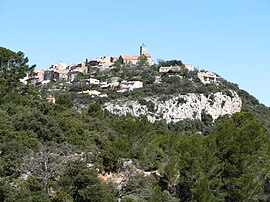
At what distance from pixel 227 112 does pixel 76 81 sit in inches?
992

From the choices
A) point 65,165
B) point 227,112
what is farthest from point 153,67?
point 65,165

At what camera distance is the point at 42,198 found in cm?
1767

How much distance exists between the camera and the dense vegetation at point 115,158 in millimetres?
19234

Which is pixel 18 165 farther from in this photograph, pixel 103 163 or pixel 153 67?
pixel 153 67

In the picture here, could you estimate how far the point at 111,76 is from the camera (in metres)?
73.6

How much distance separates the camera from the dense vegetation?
19.2 m

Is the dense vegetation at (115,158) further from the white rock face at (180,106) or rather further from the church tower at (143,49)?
the church tower at (143,49)

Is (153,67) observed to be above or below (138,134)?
above

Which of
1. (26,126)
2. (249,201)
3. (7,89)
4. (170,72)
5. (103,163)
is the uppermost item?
(170,72)

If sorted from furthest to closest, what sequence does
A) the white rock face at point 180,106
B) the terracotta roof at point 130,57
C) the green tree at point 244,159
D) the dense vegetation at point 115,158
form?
the terracotta roof at point 130,57, the white rock face at point 180,106, the green tree at point 244,159, the dense vegetation at point 115,158

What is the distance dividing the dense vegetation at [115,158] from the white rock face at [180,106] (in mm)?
20320

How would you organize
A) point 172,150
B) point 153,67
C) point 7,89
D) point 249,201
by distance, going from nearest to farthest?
point 249,201
point 172,150
point 7,89
point 153,67

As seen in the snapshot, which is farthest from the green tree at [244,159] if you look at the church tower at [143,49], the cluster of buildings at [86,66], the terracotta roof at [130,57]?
the church tower at [143,49]

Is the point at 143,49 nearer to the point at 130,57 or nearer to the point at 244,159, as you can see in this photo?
the point at 130,57
